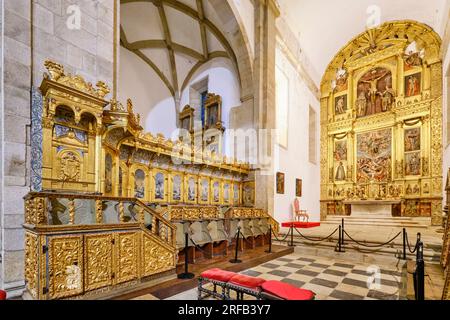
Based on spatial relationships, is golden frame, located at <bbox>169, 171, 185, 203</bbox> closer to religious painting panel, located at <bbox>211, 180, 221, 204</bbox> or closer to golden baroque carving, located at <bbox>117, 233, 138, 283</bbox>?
religious painting panel, located at <bbox>211, 180, 221, 204</bbox>

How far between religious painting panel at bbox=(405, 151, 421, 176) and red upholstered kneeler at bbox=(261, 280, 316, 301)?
44.3 feet

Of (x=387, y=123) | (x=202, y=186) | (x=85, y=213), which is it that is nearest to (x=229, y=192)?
(x=202, y=186)

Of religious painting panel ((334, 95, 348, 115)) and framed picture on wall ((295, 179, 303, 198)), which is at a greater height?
religious painting panel ((334, 95, 348, 115))

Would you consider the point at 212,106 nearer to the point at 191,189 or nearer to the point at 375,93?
the point at 191,189

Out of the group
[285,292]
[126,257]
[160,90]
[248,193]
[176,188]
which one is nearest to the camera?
[285,292]

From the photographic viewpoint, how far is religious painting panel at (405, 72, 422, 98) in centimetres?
1298

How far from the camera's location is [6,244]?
3.58 meters

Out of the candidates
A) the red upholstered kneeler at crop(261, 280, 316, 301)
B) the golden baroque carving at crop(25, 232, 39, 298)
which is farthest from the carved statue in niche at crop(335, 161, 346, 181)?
the golden baroque carving at crop(25, 232, 39, 298)

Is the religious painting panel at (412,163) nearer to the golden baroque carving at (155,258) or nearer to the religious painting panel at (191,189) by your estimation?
the religious painting panel at (191,189)

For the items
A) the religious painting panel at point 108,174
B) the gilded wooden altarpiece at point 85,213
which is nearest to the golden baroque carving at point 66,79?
the gilded wooden altarpiece at point 85,213

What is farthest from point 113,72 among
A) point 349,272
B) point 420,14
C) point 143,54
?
point 420,14

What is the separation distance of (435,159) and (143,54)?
16.0 metres

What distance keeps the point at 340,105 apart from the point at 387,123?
3060 millimetres

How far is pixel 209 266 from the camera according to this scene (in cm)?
489
